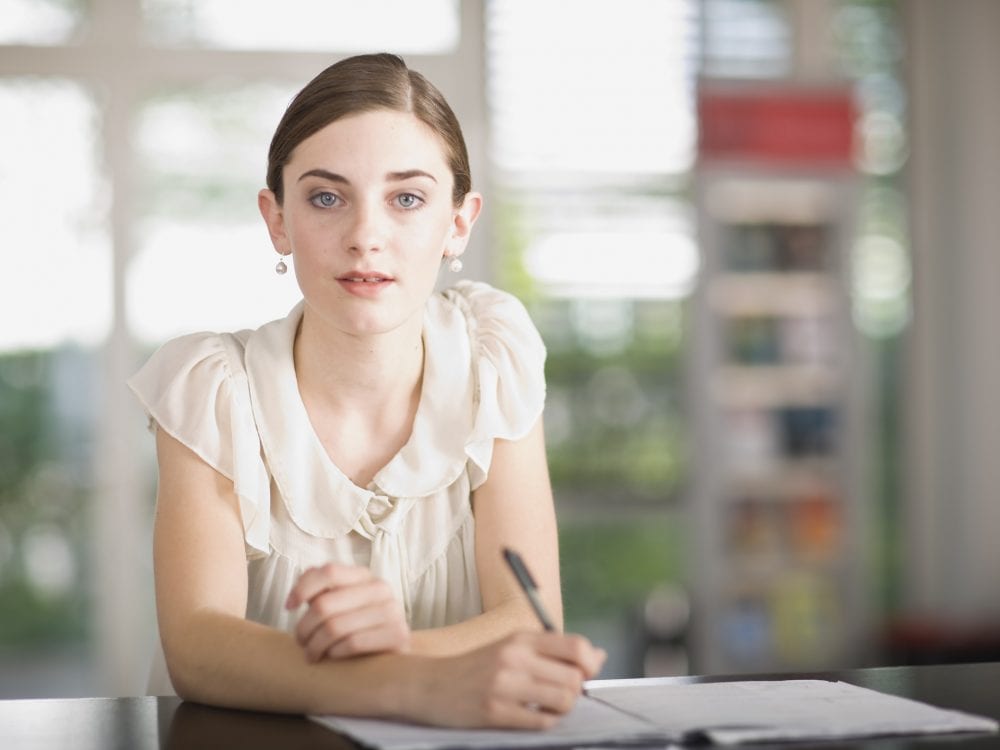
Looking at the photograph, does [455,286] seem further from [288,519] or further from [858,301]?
[858,301]

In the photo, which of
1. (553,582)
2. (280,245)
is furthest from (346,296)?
(553,582)

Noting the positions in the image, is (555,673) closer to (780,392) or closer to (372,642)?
(372,642)

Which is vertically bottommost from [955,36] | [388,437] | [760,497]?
[760,497]

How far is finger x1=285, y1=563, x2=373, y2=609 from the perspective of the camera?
4.19 feet

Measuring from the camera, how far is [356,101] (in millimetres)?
1607

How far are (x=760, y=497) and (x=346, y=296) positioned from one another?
4.13 m

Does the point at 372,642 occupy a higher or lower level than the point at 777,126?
lower

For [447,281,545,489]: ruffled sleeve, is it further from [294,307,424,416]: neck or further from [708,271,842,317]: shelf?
[708,271,842,317]: shelf

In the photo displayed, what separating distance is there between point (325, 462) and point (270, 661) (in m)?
0.39

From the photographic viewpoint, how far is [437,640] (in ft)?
4.81

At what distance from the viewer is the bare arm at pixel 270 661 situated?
116 centimetres

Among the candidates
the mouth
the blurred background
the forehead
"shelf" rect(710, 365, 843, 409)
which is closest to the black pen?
the mouth

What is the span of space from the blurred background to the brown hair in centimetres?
373

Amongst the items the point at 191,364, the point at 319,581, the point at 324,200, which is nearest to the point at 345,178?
the point at 324,200
